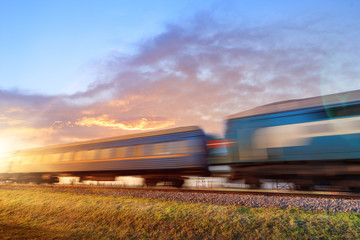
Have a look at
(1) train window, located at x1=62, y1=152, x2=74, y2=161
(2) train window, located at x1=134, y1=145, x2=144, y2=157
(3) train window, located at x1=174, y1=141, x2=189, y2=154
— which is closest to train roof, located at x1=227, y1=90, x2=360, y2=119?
(3) train window, located at x1=174, y1=141, x2=189, y2=154

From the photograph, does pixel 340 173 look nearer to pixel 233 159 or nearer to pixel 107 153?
pixel 233 159

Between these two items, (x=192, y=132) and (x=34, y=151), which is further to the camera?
(x=34, y=151)

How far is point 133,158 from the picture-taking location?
12.3m

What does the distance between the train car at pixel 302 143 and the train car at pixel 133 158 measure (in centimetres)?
233

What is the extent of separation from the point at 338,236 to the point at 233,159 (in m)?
5.02

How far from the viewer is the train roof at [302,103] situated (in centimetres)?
747

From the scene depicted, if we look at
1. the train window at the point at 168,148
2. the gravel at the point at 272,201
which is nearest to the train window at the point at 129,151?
the train window at the point at 168,148

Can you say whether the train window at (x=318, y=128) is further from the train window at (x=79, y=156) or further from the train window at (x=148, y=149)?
the train window at (x=79, y=156)

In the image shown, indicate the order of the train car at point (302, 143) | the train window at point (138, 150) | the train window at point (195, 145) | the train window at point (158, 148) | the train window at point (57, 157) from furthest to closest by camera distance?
the train window at point (57, 157) → the train window at point (138, 150) → the train window at point (158, 148) → the train window at point (195, 145) → the train car at point (302, 143)

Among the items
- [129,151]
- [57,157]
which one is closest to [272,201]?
[129,151]

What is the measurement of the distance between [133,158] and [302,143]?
359 inches

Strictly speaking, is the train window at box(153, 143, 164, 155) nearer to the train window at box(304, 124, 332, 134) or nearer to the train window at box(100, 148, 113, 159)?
the train window at box(100, 148, 113, 159)

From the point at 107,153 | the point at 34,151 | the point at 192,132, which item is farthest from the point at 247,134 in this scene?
the point at 34,151

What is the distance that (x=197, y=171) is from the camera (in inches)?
410
